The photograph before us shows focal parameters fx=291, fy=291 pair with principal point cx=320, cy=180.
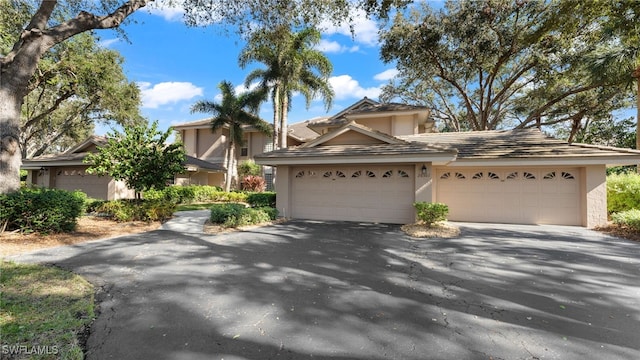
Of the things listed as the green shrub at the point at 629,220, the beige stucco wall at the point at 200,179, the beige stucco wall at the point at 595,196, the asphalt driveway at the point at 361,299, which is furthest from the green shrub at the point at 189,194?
the green shrub at the point at 629,220

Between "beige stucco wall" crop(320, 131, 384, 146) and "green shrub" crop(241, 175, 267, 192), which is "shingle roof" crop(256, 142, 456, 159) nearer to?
"beige stucco wall" crop(320, 131, 384, 146)

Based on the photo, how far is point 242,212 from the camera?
1034 centimetres

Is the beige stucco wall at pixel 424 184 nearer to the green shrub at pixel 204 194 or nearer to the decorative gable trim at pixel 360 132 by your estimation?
the decorative gable trim at pixel 360 132

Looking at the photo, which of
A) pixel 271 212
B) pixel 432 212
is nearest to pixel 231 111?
pixel 271 212

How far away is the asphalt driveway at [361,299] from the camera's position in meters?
2.99

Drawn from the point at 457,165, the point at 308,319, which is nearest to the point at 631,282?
the point at 308,319

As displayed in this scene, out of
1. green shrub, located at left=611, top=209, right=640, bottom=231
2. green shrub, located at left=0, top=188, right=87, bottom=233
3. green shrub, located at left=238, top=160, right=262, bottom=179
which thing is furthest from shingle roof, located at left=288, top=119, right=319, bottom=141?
green shrub, located at left=611, top=209, right=640, bottom=231

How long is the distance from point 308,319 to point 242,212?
23.9 feet

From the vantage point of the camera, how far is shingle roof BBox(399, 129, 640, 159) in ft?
33.4

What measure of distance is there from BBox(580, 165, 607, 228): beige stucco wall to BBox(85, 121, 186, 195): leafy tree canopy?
14978 millimetres

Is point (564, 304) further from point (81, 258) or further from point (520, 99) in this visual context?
point (520, 99)

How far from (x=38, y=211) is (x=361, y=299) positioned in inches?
370

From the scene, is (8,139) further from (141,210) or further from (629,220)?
(629,220)
